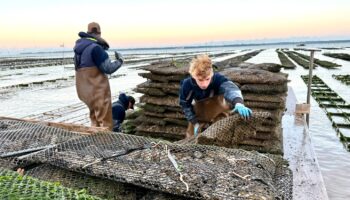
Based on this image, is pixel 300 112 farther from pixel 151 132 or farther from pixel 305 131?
pixel 151 132

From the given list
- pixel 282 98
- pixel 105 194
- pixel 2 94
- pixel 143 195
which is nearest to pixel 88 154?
pixel 105 194

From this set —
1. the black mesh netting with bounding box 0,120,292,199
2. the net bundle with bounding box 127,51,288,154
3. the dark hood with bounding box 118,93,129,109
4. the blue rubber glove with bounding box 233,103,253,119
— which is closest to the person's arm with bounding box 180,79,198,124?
the blue rubber glove with bounding box 233,103,253,119

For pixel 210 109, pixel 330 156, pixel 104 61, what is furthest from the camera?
pixel 330 156

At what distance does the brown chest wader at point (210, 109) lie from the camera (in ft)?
13.1

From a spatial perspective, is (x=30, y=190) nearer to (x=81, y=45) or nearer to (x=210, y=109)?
(x=210, y=109)

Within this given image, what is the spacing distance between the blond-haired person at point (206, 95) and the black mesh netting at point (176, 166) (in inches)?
31.2

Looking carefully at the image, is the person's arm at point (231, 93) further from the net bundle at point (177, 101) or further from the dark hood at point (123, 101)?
the dark hood at point (123, 101)

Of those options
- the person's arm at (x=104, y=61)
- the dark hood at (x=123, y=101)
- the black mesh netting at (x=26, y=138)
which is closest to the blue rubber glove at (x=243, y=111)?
the black mesh netting at (x=26, y=138)

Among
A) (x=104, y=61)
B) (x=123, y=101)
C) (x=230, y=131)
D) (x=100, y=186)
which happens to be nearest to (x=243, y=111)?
(x=230, y=131)

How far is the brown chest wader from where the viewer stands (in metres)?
3.99

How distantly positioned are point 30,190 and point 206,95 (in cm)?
253

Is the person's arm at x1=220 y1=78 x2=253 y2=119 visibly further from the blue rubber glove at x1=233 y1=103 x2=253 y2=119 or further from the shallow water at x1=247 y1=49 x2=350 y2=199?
the shallow water at x1=247 y1=49 x2=350 y2=199

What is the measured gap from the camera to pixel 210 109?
13.6ft

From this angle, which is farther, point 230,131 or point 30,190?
point 230,131
